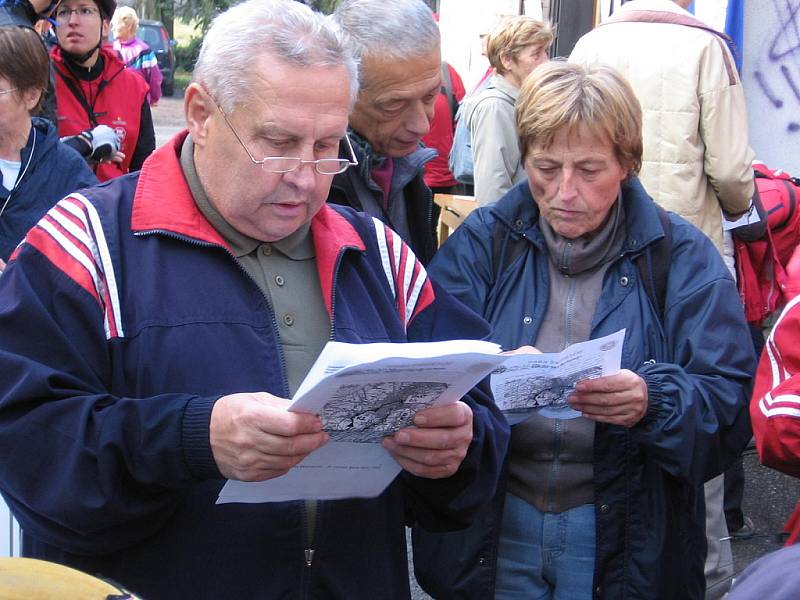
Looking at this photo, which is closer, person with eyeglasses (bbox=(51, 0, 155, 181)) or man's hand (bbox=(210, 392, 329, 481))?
man's hand (bbox=(210, 392, 329, 481))

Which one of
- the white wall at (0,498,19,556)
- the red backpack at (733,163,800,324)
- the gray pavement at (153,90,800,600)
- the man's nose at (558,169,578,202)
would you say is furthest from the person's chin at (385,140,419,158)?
the gray pavement at (153,90,800,600)

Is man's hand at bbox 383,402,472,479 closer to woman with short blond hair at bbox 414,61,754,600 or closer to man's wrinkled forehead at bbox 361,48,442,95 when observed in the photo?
woman with short blond hair at bbox 414,61,754,600

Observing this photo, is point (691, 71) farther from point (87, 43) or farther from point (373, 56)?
point (87, 43)

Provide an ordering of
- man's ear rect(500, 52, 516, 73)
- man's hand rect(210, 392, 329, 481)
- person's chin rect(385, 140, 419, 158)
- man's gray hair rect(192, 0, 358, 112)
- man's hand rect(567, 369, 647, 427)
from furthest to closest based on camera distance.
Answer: man's ear rect(500, 52, 516, 73) < person's chin rect(385, 140, 419, 158) < man's hand rect(567, 369, 647, 427) < man's gray hair rect(192, 0, 358, 112) < man's hand rect(210, 392, 329, 481)

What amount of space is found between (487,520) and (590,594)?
1.04 ft

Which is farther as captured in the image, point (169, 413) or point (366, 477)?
point (366, 477)

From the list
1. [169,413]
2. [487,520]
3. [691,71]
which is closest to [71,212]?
[169,413]

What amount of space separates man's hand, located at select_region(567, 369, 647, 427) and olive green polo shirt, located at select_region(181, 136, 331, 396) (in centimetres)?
70

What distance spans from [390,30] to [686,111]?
196 cm

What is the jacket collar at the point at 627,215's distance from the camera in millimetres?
2773

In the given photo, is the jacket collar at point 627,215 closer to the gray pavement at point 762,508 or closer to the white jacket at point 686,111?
the white jacket at point 686,111

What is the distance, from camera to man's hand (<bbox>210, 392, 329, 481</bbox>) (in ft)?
5.93

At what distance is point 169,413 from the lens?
6.23 feet

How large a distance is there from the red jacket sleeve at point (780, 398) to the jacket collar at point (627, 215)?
42 centimetres
